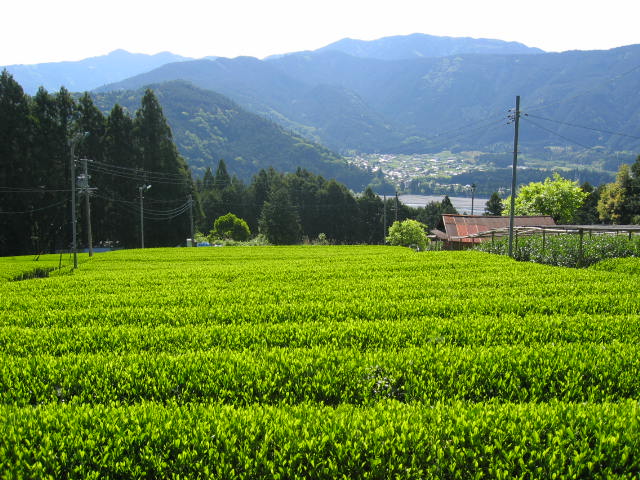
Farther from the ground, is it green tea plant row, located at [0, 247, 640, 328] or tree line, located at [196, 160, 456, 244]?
tree line, located at [196, 160, 456, 244]

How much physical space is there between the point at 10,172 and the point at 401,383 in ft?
186

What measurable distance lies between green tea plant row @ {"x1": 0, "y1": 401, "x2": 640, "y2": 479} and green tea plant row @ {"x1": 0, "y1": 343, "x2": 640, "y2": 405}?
0.78 m

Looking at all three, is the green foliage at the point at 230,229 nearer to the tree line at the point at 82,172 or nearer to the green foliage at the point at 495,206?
the tree line at the point at 82,172

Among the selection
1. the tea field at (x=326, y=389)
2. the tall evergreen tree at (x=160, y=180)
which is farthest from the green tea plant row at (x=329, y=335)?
the tall evergreen tree at (x=160, y=180)

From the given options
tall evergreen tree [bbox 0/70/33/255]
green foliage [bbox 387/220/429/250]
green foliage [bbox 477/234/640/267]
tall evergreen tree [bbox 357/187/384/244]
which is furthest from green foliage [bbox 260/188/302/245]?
green foliage [bbox 477/234/640/267]

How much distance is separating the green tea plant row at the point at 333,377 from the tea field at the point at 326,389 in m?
0.03

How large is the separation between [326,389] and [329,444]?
143cm

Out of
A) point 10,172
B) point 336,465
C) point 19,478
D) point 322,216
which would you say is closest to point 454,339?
point 336,465

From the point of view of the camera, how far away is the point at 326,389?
5.54 meters

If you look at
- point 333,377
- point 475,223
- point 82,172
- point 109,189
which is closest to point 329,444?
point 333,377

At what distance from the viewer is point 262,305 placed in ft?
35.0

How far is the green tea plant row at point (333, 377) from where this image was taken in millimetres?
5480

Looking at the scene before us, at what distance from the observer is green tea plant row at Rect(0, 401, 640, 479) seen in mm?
3846

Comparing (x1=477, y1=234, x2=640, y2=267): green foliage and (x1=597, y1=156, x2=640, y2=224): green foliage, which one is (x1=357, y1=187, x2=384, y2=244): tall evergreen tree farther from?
(x1=477, y1=234, x2=640, y2=267): green foliage
